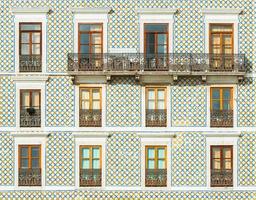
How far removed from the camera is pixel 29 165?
25.6m

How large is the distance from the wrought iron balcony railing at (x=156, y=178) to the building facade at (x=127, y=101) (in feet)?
0.13

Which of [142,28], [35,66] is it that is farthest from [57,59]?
[142,28]

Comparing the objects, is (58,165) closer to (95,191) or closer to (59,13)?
(95,191)

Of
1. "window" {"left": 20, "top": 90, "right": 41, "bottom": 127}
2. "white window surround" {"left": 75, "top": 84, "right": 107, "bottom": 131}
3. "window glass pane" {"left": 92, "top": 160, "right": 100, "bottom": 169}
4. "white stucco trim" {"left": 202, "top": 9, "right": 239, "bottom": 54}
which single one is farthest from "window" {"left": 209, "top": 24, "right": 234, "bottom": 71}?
"window" {"left": 20, "top": 90, "right": 41, "bottom": 127}

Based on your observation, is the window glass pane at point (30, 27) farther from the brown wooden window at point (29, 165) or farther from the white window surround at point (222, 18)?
the white window surround at point (222, 18)

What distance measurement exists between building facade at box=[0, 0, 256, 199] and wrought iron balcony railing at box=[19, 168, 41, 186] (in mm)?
40

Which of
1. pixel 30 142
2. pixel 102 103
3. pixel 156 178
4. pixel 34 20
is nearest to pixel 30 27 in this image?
pixel 34 20

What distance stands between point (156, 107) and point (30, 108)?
16.7 feet

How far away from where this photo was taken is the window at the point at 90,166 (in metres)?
25.5

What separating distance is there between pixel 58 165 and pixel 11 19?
621 cm

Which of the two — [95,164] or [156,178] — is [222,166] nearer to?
[156,178]

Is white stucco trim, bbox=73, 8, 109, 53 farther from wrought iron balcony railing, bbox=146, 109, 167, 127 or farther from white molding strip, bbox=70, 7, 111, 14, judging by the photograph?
wrought iron balcony railing, bbox=146, 109, 167, 127

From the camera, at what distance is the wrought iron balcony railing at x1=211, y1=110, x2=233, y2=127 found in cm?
2570

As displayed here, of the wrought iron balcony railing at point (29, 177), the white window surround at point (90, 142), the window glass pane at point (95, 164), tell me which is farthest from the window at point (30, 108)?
the window glass pane at point (95, 164)
